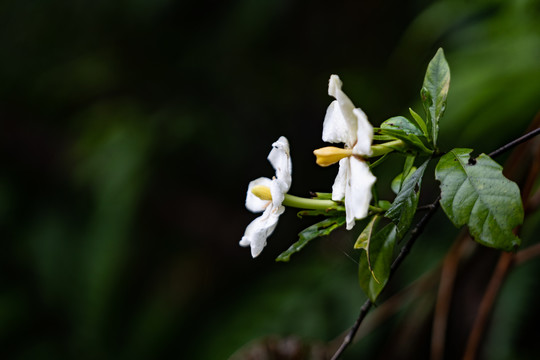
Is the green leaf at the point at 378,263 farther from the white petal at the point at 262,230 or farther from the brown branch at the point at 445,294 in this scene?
the brown branch at the point at 445,294

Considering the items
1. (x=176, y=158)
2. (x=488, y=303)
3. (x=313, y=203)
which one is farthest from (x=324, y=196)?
(x=176, y=158)

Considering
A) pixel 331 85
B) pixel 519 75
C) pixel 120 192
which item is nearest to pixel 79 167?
pixel 120 192

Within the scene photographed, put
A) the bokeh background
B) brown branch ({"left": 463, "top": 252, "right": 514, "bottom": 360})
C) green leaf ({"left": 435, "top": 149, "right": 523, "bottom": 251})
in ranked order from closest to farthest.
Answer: green leaf ({"left": 435, "top": 149, "right": 523, "bottom": 251})
brown branch ({"left": 463, "top": 252, "right": 514, "bottom": 360})
the bokeh background

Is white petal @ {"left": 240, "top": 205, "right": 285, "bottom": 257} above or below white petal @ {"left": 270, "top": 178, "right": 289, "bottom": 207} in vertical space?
below

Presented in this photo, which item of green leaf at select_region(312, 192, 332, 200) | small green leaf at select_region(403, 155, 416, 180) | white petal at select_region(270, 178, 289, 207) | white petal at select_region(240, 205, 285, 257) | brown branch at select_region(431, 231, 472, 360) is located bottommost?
brown branch at select_region(431, 231, 472, 360)

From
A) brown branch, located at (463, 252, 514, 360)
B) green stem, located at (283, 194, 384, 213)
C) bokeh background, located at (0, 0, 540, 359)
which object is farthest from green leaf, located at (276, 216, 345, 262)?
bokeh background, located at (0, 0, 540, 359)

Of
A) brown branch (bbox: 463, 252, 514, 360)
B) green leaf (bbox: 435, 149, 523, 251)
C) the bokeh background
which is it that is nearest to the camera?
green leaf (bbox: 435, 149, 523, 251)

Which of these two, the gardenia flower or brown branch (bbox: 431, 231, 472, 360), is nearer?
the gardenia flower

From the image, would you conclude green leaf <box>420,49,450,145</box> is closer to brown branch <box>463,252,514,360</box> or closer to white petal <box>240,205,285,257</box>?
white petal <box>240,205,285,257</box>
